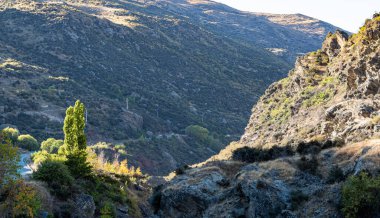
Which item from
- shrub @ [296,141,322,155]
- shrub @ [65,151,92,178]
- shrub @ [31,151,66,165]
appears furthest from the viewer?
shrub @ [296,141,322,155]

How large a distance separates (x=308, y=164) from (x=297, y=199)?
544 centimetres

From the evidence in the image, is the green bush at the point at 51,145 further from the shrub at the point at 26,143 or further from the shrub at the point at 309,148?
the shrub at the point at 309,148

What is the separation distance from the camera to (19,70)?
124625 millimetres

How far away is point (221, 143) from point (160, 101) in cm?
2765

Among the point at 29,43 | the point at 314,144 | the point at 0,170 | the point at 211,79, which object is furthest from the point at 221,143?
the point at 0,170

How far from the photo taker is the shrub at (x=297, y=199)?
26417 mm

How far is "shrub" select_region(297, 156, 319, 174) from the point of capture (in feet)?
102

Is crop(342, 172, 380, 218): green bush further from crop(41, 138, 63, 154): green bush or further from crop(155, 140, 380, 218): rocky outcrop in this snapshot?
crop(41, 138, 63, 154): green bush

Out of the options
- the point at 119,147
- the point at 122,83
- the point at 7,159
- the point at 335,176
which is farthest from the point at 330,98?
the point at 122,83

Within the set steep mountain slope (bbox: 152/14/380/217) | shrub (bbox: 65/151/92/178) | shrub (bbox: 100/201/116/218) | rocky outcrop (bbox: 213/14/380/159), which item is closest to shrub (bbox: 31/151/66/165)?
shrub (bbox: 65/151/92/178)

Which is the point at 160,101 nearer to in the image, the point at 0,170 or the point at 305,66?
the point at 305,66

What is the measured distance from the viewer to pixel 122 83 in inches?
5768

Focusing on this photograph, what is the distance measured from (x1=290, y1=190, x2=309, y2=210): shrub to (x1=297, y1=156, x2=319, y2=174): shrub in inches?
159

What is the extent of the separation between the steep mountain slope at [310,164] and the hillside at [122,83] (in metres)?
56.4
